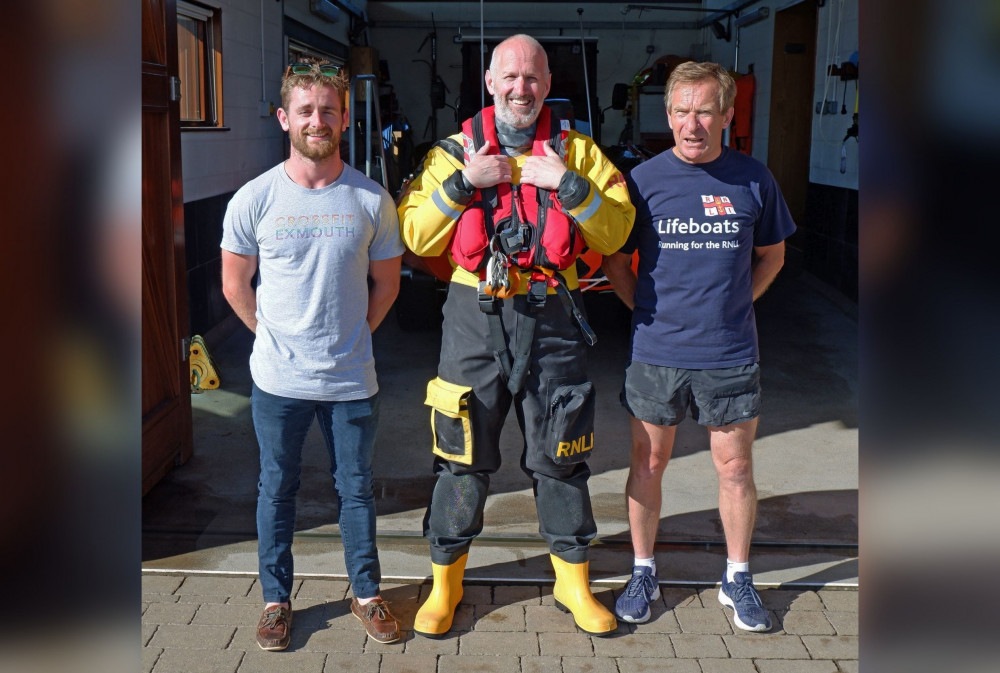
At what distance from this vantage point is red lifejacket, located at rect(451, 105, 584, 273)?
2.84 metres

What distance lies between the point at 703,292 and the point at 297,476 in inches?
55.4

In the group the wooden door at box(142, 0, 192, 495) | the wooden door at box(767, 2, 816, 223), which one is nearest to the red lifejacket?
the wooden door at box(142, 0, 192, 495)

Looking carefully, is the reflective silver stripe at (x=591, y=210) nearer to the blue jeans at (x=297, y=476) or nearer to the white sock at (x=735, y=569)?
the blue jeans at (x=297, y=476)

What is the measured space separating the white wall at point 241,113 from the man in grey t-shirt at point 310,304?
12.4 ft

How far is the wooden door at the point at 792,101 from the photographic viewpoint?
12.0 metres

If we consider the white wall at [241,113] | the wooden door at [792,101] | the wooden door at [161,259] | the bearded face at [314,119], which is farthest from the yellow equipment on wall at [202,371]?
the wooden door at [792,101]

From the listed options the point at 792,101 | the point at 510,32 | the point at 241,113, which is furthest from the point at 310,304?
the point at 510,32

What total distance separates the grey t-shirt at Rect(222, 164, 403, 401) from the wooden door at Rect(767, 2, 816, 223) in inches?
394

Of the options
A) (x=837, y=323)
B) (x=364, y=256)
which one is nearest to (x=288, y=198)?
(x=364, y=256)

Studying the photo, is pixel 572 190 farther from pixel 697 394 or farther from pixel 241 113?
pixel 241 113

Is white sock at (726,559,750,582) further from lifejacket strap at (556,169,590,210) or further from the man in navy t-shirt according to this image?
lifejacket strap at (556,169,590,210)
